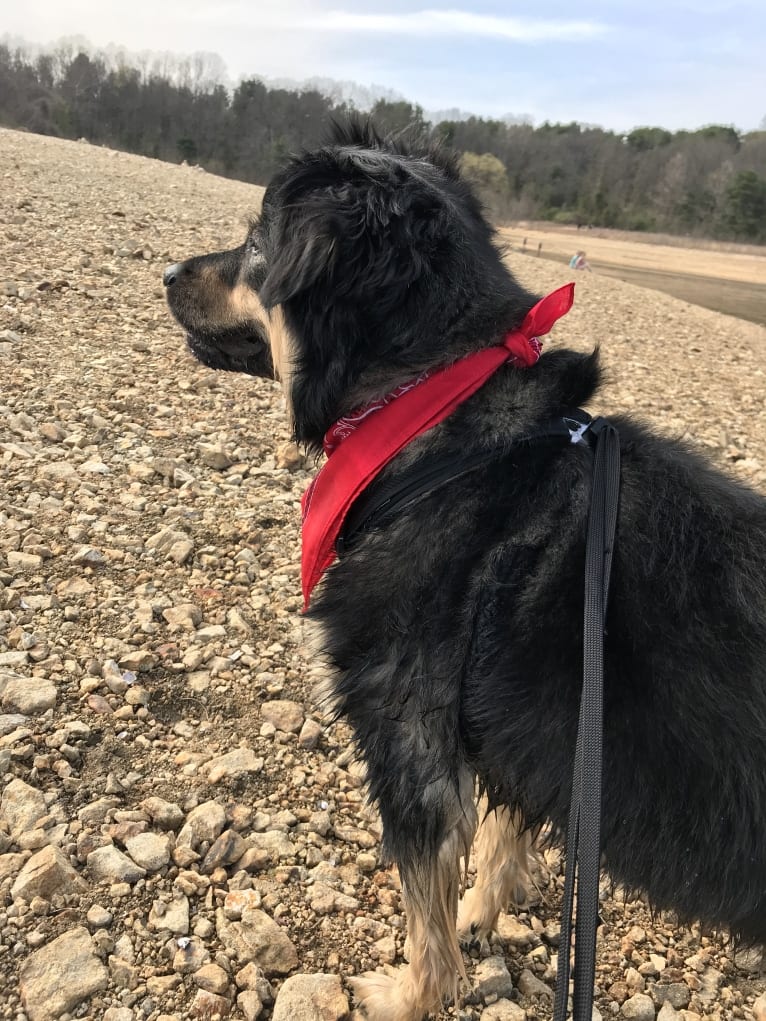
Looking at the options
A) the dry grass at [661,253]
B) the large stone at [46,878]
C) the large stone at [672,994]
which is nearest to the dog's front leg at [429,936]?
the large stone at [672,994]

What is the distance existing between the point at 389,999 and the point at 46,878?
4.12 feet

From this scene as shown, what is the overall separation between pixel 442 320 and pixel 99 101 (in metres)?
102

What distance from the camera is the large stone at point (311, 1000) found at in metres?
2.28

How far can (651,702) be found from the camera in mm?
1772

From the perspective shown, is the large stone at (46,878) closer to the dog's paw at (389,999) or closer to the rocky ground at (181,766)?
the rocky ground at (181,766)

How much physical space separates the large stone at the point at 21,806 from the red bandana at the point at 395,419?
4.78ft

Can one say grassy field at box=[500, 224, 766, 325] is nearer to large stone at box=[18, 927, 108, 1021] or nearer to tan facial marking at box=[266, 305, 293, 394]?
tan facial marking at box=[266, 305, 293, 394]

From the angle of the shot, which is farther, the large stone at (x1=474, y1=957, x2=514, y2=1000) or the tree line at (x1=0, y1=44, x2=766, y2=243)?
the tree line at (x1=0, y1=44, x2=766, y2=243)

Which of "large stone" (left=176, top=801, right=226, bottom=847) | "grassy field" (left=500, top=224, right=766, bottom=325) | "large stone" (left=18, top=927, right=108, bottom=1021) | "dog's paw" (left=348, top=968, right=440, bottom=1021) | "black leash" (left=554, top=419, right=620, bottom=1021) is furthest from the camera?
"grassy field" (left=500, top=224, right=766, bottom=325)

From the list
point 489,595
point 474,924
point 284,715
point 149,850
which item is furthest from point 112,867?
point 489,595

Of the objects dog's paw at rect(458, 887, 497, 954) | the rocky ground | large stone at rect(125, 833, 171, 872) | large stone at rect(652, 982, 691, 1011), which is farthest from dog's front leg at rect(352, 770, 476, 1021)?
large stone at rect(125, 833, 171, 872)

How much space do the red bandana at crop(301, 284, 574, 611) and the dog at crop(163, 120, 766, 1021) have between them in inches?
2.4

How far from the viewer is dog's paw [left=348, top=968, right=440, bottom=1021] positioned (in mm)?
2383

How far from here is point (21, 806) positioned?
2668 mm
